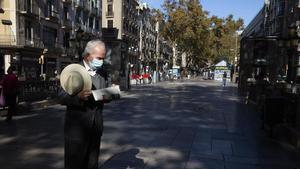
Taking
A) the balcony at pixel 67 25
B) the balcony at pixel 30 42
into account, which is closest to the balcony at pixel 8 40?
the balcony at pixel 30 42

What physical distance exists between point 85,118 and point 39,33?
34.1 meters

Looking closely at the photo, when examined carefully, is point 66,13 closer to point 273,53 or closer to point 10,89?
point 273,53

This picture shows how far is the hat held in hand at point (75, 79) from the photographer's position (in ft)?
10.7

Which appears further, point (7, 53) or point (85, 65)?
point (7, 53)

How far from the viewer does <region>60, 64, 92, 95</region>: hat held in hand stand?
327cm

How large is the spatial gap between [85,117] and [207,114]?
8813 mm

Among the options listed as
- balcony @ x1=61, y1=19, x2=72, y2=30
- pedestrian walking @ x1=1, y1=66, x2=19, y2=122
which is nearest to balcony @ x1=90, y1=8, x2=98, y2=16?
balcony @ x1=61, y1=19, x2=72, y2=30

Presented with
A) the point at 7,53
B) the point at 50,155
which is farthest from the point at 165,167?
the point at 7,53

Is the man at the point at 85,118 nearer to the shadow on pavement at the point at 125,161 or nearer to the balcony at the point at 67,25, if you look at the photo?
the shadow on pavement at the point at 125,161

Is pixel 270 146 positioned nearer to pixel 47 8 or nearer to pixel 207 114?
pixel 207 114

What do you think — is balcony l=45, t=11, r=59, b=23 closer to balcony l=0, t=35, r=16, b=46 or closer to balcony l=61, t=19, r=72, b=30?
balcony l=61, t=19, r=72, b=30

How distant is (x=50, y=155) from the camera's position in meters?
5.97

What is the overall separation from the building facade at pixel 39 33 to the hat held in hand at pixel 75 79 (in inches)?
824

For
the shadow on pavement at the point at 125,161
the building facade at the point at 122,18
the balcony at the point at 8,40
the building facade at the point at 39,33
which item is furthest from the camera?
the building facade at the point at 122,18
